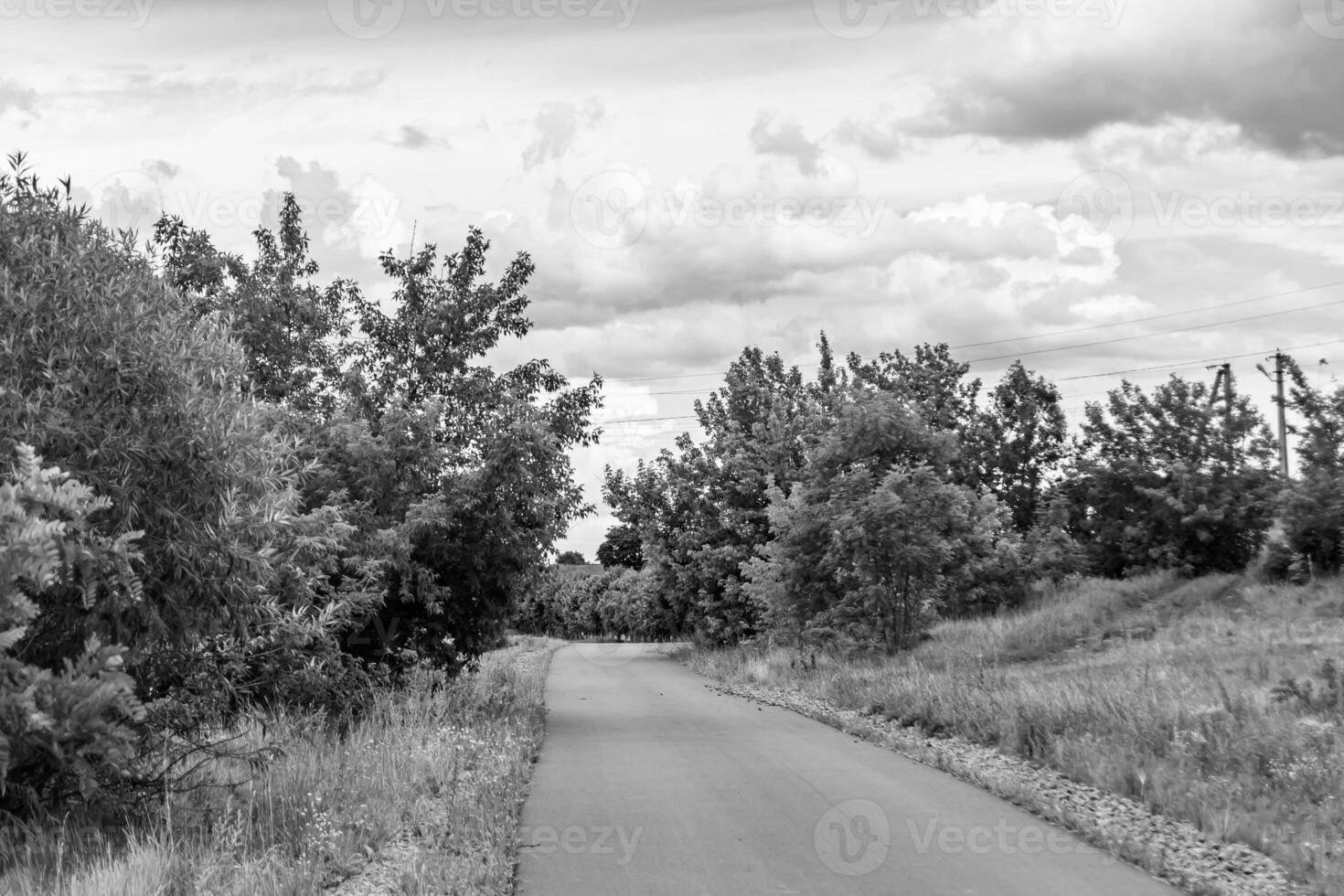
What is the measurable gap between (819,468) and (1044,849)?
17.2 meters

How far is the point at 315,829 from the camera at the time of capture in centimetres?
871

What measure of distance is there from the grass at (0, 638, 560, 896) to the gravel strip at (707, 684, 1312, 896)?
4357mm

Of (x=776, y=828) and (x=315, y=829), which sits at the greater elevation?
(x=315, y=829)

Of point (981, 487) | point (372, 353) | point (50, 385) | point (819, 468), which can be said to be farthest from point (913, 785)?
point (981, 487)

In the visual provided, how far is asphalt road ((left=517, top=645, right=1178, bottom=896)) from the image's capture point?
26.0 ft

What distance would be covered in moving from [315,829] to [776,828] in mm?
3528

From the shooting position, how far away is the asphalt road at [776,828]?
26.0 feet

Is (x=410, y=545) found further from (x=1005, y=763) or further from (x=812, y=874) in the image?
(x=812, y=874)

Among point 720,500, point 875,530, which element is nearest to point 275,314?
point 875,530

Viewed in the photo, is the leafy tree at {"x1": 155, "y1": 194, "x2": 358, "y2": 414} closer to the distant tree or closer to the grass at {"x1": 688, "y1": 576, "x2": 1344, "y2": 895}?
the grass at {"x1": 688, "y1": 576, "x2": 1344, "y2": 895}

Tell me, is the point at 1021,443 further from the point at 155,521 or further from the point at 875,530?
the point at 155,521

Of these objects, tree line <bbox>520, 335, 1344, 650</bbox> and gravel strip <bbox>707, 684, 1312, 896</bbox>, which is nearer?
gravel strip <bbox>707, 684, 1312, 896</bbox>

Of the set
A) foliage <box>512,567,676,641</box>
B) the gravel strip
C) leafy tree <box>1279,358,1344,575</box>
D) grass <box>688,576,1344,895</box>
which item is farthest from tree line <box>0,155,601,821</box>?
foliage <box>512,567,676,641</box>

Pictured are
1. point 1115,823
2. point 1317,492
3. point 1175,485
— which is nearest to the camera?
point 1115,823
